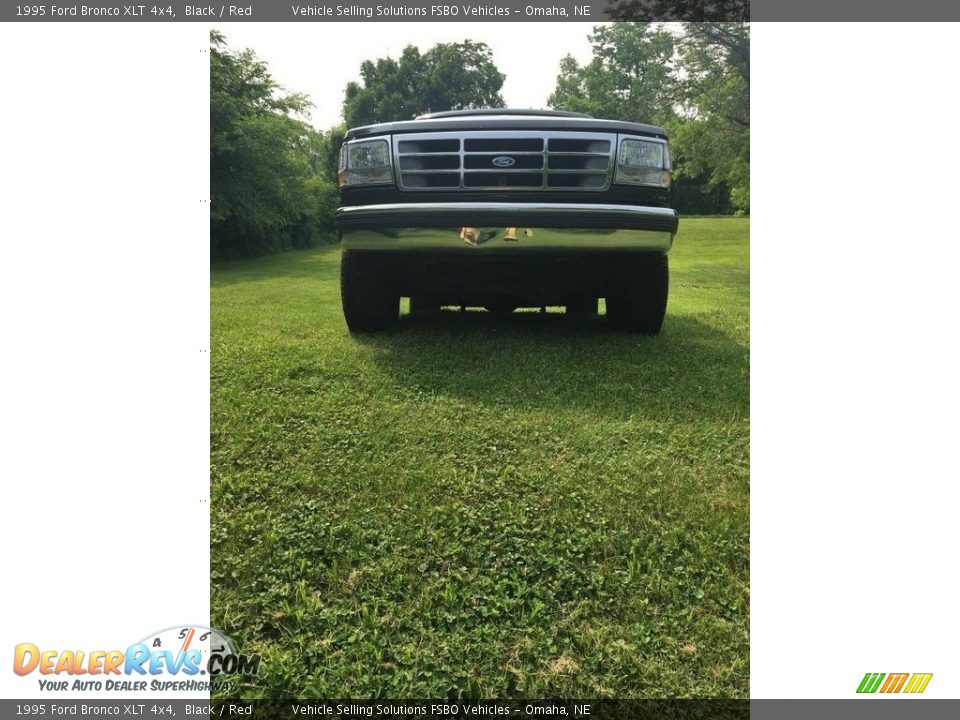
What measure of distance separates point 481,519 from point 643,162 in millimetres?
2152

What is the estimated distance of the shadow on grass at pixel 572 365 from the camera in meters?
2.57

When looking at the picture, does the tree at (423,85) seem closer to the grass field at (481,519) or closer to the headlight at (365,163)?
the headlight at (365,163)

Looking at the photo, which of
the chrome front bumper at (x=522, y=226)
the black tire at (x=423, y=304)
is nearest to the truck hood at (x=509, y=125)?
the chrome front bumper at (x=522, y=226)

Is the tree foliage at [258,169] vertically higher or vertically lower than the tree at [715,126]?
lower

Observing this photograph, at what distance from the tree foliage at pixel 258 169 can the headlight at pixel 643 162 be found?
169 cm

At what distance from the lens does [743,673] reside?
4.06 feet

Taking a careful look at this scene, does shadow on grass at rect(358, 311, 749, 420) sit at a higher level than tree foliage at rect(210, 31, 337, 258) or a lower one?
lower

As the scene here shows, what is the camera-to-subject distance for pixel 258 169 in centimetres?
402

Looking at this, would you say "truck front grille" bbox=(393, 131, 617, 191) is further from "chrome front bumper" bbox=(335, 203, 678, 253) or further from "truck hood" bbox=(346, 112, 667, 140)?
"chrome front bumper" bbox=(335, 203, 678, 253)

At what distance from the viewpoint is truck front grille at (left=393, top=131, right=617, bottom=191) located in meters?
2.87

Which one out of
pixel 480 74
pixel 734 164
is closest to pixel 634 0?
pixel 480 74

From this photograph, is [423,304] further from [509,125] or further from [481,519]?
[481,519]
